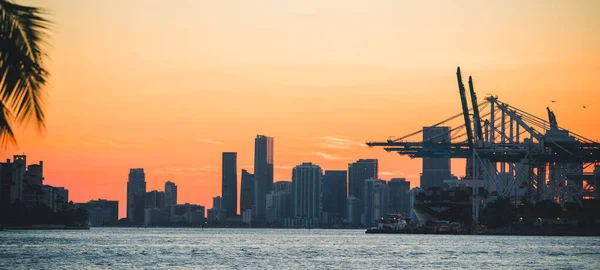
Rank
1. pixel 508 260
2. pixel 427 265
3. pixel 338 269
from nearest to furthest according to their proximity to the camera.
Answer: pixel 338 269
pixel 427 265
pixel 508 260

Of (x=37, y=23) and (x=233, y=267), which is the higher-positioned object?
(x=37, y=23)

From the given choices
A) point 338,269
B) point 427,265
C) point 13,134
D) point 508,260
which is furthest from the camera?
point 508,260

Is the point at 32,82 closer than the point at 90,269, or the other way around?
the point at 32,82

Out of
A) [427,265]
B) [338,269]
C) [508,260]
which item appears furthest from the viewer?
[508,260]

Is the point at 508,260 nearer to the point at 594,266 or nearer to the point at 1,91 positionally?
the point at 594,266

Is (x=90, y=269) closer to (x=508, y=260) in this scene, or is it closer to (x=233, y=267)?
(x=233, y=267)

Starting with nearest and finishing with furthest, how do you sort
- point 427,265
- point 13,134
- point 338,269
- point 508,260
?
point 13,134 → point 338,269 → point 427,265 → point 508,260

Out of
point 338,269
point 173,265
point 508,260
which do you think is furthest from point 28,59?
point 508,260

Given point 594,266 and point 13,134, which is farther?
point 594,266

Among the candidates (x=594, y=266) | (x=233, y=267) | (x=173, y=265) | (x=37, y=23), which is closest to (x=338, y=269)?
(x=233, y=267)
